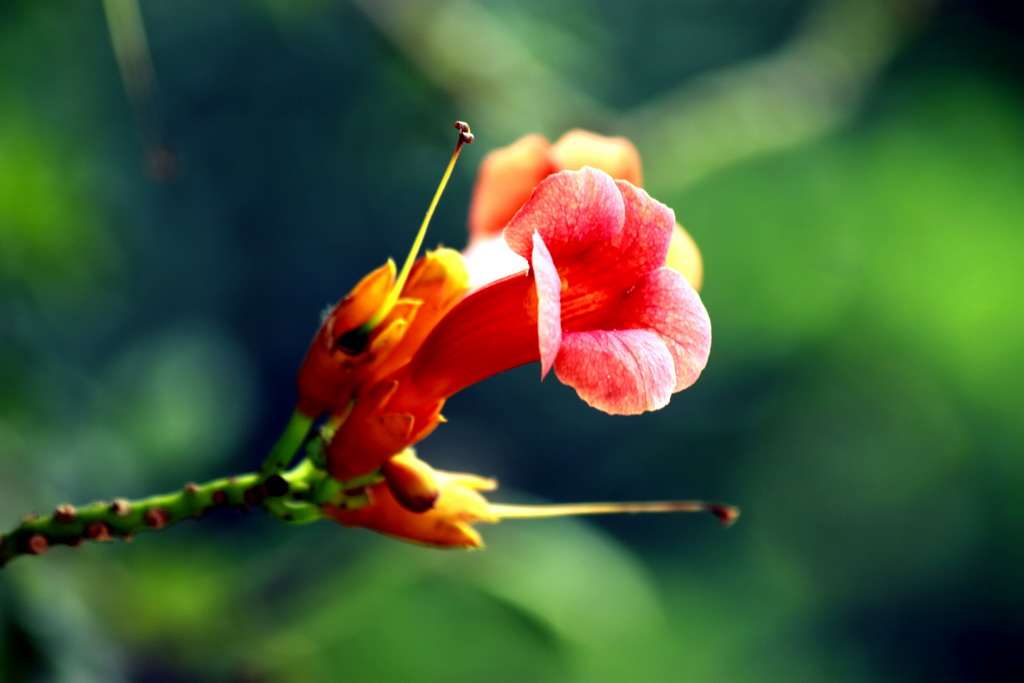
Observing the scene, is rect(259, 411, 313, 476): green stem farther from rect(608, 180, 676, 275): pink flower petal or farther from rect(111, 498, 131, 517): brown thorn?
rect(608, 180, 676, 275): pink flower petal

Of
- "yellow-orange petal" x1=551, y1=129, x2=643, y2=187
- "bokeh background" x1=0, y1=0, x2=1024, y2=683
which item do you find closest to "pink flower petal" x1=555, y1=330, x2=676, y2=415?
"yellow-orange petal" x1=551, y1=129, x2=643, y2=187

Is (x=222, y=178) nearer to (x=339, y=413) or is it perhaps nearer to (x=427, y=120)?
(x=427, y=120)

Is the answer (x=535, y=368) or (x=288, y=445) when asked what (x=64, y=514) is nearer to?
(x=288, y=445)

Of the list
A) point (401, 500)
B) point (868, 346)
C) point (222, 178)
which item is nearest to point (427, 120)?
point (401, 500)

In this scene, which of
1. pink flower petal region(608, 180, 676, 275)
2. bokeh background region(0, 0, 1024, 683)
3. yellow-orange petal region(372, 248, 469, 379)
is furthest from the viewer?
bokeh background region(0, 0, 1024, 683)

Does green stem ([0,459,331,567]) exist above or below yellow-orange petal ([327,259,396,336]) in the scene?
below

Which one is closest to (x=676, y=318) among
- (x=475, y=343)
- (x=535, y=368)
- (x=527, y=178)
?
(x=475, y=343)

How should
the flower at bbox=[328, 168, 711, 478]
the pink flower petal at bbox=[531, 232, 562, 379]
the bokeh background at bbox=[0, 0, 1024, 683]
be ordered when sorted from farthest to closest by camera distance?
1. the bokeh background at bbox=[0, 0, 1024, 683]
2. the flower at bbox=[328, 168, 711, 478]
3. the pink flower petal at bbox=[531, 232, 562, 379]
